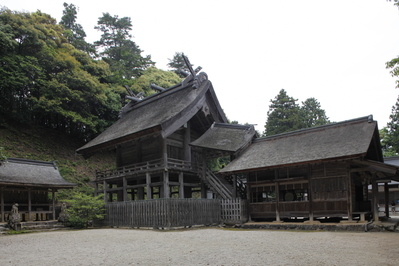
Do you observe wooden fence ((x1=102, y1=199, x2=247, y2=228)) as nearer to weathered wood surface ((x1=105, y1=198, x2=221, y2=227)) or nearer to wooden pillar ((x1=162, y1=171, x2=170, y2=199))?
weathered wood surface ((x1=105, y1=198, x2=221, y2=227))

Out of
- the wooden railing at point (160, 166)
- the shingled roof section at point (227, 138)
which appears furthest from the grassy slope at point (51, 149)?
the shingled roof section at point (227, 138)

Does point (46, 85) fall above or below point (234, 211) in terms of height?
above

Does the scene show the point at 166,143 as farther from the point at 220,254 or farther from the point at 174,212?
the point at 220,254

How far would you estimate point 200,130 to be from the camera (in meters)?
29.7

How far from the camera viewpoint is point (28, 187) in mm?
24969

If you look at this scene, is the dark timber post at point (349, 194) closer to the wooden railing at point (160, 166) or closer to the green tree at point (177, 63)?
the wooden railing at point (160, 166)

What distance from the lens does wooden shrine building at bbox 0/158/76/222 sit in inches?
936

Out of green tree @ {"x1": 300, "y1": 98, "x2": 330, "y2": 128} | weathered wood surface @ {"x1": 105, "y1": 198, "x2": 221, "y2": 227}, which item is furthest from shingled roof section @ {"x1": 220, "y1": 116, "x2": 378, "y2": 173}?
green tree @ {"x1": 300, "y1": 98, "x2": 330, "y2": 128}

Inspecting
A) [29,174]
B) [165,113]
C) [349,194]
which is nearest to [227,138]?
[165,113]

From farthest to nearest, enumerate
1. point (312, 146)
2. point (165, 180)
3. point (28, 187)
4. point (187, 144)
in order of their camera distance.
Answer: point (187, 144), point (28, 187), point (165, 180), point (312, 146)

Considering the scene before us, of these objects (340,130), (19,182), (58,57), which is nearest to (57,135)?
(58,57)

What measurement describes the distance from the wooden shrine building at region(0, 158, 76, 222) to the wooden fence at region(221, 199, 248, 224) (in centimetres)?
1350

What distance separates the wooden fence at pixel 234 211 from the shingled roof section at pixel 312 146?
2031 millimetres

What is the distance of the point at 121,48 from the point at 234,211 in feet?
160
